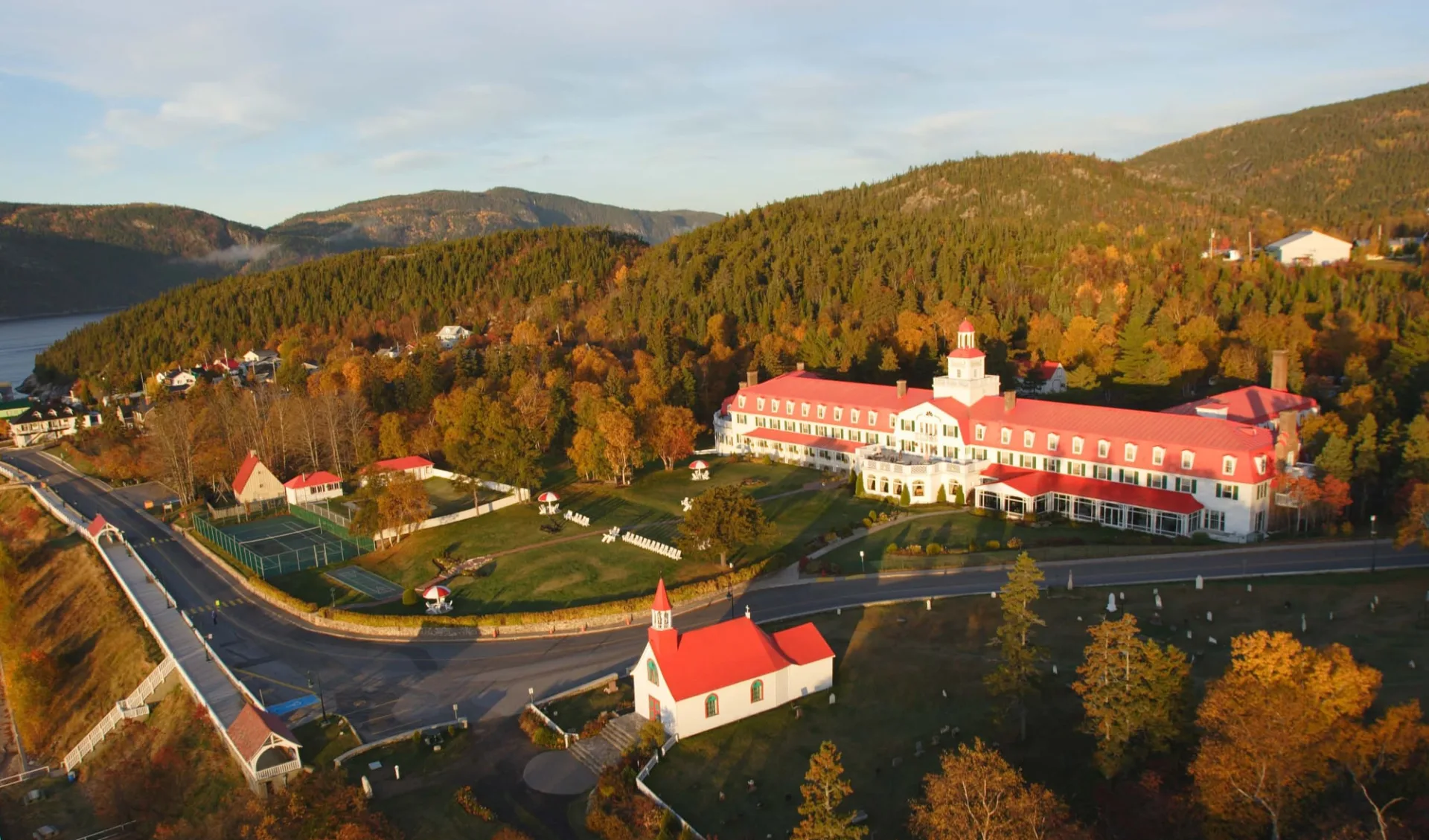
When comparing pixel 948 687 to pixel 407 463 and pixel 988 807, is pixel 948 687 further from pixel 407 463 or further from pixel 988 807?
pixel 407 463

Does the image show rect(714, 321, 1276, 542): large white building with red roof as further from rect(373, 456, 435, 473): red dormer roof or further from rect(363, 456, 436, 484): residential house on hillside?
rect(373, 456, 435, 473): red dormer roof

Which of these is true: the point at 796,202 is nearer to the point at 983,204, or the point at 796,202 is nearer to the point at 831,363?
the point at 983,204

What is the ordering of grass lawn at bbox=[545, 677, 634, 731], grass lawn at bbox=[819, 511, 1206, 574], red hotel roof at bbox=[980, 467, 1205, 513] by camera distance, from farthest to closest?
red hotel roof at bbox=[980, 467, 1205, 513] < grass lawn at bbox=[819, 511, 1206, 574] < grass lawn at bbox=[545, 677, 634, 731]

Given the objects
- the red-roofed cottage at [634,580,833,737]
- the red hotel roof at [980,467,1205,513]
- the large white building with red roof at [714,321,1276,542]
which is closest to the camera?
the red-roofed cottage at [634,580,833,737]

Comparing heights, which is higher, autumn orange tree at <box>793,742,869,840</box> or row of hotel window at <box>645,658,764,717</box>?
autumn orange tree at <box>793,742,869,840</box>

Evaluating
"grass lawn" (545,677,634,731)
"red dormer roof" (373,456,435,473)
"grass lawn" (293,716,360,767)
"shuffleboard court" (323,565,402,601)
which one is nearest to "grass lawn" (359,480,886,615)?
"shuffleboard court" (323,565,402,601)

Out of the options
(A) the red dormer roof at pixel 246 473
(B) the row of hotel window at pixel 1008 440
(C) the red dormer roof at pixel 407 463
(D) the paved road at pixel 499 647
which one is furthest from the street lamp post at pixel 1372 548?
(A) the red dormer roof at pixel 246 473
